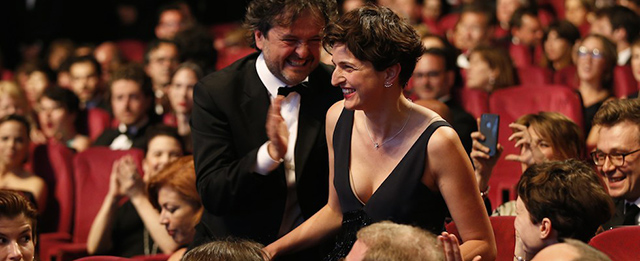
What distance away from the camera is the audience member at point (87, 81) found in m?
6.06

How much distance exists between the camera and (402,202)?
83.9 inches

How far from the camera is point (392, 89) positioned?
214 cm

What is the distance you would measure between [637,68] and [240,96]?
9.30 feet

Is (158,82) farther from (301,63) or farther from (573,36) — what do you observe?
(301,63)

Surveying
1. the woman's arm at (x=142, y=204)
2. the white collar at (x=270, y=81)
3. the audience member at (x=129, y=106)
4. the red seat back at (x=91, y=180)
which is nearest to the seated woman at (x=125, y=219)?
the woman's arm at (x=142, y=204)

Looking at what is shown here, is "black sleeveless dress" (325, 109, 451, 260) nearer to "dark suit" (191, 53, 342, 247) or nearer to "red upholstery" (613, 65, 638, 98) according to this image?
"dark suit" (191, 53, 342, 247)

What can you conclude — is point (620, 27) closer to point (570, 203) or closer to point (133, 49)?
point (570, 203)

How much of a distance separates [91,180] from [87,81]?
2.07 metres

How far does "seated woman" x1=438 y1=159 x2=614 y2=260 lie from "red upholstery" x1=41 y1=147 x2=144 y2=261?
2.34m

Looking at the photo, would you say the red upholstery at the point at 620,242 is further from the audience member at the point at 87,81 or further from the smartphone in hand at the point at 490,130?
the audience member at the point at 87,81

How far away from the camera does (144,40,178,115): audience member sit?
5.65m

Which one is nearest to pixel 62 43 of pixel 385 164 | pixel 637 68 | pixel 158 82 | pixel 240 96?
pixel 158 82

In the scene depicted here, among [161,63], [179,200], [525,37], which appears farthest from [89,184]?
[525,37]

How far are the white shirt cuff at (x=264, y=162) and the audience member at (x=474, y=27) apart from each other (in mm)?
4051
